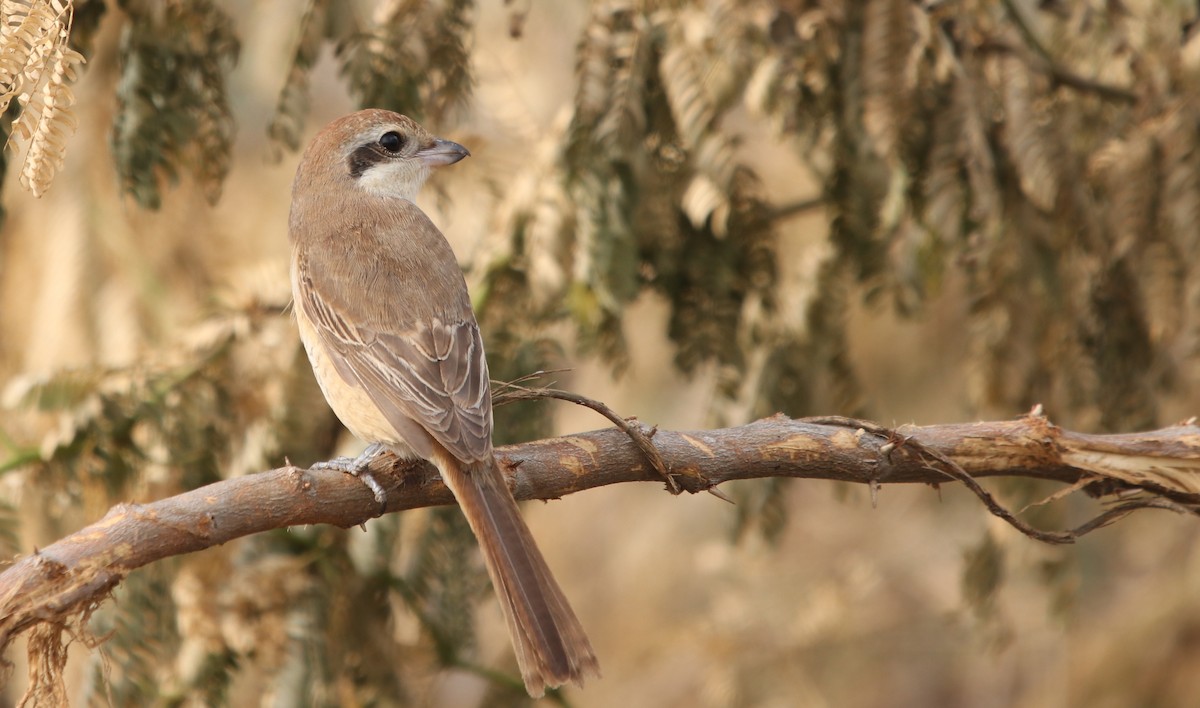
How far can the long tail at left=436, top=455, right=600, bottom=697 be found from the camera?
9.18ft

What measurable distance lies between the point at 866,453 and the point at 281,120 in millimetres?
2014

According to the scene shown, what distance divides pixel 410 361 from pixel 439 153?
917 millimetres

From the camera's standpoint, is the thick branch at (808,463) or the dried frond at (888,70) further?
the dried frond at (888,70)

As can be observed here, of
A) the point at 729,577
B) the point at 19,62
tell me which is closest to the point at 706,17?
the point at 19,62

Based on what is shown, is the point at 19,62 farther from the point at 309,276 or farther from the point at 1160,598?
the point at 1160,598

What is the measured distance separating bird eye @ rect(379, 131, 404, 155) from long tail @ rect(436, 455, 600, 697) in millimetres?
1415

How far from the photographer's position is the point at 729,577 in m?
7.12

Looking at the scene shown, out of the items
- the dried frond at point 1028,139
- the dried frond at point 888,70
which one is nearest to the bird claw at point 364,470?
the dried frond at point 888,70

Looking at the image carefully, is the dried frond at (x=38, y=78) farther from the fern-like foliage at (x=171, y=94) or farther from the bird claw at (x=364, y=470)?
the fern-like foliage at (x=171, y=94)

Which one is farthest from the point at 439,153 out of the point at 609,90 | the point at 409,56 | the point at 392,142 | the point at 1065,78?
the point at 1065,78

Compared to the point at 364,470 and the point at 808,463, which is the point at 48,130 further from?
the point at 808,463

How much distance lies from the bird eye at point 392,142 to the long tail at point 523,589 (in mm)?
1415

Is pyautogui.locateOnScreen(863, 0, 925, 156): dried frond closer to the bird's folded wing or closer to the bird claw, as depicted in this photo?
the bird's folded wing

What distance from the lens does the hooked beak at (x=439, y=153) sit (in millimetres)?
4172
